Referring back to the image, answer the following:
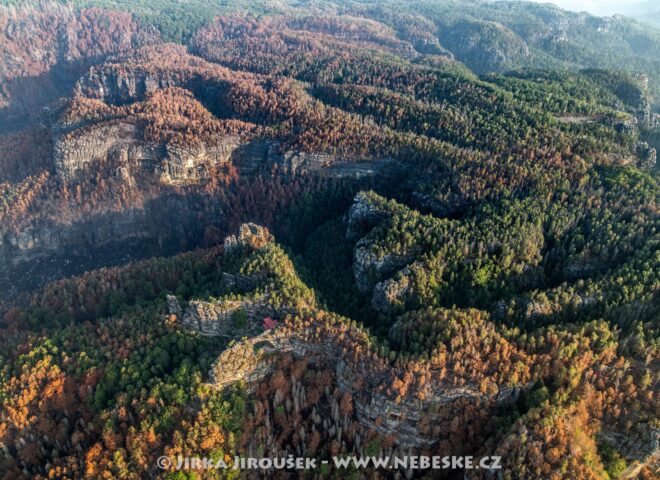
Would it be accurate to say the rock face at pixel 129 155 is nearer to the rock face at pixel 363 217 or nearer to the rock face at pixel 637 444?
the rock face at pixel 363 217

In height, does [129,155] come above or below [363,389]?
below

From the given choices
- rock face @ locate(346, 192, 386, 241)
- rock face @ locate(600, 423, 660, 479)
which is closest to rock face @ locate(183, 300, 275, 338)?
rock face @ locate(346, 192, 386, 241)

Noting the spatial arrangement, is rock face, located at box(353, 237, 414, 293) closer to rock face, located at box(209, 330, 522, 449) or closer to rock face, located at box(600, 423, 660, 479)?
rock face, located at box(209, 330, 522, 449)

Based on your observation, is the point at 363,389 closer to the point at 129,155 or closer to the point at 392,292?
the point at 392,292

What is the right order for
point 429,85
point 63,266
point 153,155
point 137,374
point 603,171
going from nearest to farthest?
point 137,374 < point 603,171 < point 63,266 < point 153,155 < point 429,85

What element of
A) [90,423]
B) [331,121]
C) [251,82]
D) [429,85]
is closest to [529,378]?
[90,423]

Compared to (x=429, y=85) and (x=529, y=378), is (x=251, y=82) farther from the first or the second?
(x=529, y=378)

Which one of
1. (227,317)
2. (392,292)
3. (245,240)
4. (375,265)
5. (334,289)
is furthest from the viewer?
(245,240)

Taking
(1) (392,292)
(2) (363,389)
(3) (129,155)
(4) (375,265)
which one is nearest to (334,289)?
(4) (375,265)
